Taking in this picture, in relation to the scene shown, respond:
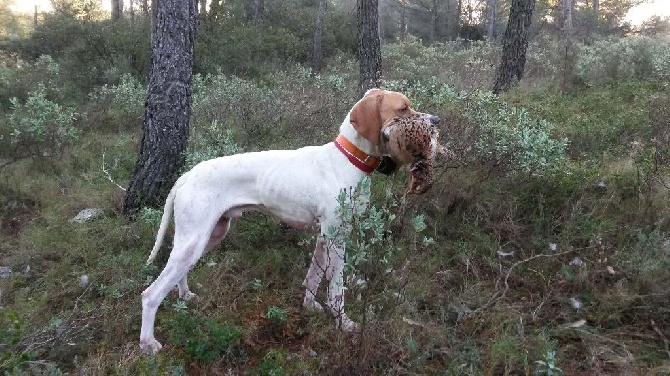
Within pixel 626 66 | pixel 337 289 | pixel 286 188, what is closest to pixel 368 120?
pixel 286 188

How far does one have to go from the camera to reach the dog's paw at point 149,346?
127 inches

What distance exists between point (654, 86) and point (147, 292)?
7.77 meters

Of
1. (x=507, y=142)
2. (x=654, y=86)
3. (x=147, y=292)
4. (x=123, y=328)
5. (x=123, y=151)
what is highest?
(x=654, y=86)

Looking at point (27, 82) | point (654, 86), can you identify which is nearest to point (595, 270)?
point (654, 86)

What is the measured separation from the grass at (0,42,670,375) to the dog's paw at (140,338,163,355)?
0.08 metres

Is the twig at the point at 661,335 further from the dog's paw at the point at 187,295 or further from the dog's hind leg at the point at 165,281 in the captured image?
the dog's paw at the point at 187,295

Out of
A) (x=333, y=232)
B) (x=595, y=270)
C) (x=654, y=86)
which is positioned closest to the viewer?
(x=333, y=232)

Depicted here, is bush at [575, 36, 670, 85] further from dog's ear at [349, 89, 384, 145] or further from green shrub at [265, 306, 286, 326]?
green shrub at [265, 306, 286, 326]

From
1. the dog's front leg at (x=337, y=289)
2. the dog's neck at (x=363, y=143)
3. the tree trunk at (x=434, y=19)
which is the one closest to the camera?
the dog's front leg at (x=337, y=289)

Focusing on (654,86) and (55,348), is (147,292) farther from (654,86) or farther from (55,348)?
(654,86)

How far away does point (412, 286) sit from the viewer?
3764 millimetres

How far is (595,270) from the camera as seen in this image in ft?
12.3

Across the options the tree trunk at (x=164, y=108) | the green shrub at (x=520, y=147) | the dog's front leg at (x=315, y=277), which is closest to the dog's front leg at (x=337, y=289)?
the dog's front leg at (x=315, y=277)

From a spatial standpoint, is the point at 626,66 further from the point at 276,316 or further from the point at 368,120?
the point at 276,316
